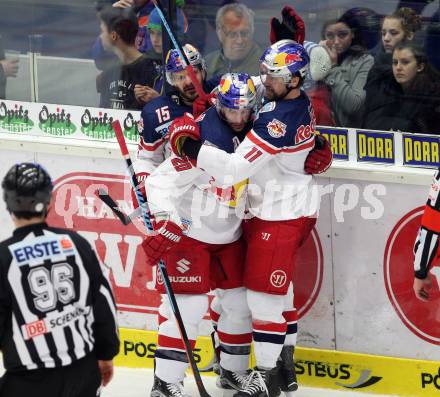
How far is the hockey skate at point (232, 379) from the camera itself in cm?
531

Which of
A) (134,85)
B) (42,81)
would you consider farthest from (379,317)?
(42,81)

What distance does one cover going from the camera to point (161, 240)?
5.04 m

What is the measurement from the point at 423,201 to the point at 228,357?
1.07m

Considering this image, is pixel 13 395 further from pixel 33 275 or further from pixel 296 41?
pixel 296 41

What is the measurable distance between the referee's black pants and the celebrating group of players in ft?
4.11

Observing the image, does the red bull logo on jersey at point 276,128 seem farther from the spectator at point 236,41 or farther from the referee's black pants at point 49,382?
the referee's black pants at point 49,382

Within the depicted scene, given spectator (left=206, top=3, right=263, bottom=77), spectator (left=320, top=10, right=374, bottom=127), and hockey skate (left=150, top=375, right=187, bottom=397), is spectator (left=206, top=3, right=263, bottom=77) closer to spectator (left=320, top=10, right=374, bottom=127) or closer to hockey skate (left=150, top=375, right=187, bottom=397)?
spectator (left=320, top=10, right=374, bottom=127)

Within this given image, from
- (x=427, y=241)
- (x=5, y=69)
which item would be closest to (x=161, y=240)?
(x=427, y=241)

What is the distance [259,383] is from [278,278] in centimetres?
46

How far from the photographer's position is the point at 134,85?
5715mm

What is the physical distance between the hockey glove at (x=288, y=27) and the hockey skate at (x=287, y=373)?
52.2 inches

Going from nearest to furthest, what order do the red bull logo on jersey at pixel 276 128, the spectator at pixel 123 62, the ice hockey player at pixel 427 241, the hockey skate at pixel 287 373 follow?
the ice hockey player at pixel 427 241, the red bull logo on jersey at pixel 276 128, the hockey skate at pixel 287 373, the spectator at pixel 123 62

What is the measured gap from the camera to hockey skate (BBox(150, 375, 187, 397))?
5180 mm

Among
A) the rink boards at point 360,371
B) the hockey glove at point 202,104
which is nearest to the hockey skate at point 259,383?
the rink boards at point 360,371
